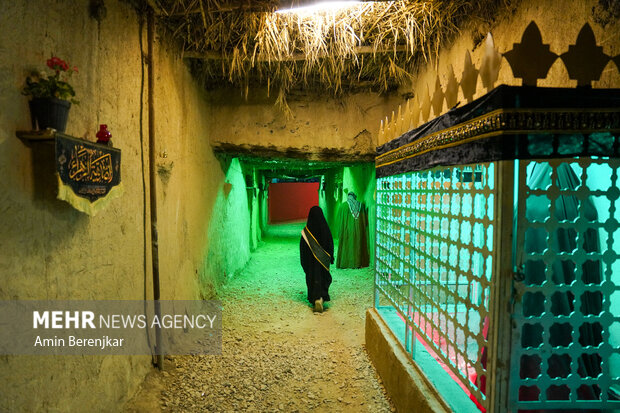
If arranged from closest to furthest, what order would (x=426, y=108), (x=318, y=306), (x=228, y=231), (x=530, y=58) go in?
(x=530, y=58)
(x=426, y=108)
(x=318, y=306)
(x=228, y=231)

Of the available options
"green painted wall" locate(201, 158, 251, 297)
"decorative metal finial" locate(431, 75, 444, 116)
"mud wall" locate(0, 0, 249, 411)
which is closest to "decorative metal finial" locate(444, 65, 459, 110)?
"decorative metal finial" locate(431, 75, 444, 116)

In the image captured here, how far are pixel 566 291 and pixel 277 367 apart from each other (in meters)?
2.47

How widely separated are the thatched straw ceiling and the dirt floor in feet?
10.2

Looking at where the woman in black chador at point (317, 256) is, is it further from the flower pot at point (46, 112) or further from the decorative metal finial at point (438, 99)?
the flower pot at point (46, 112)

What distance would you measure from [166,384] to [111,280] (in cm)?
111

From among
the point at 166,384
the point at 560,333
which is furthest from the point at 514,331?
the point at 166,384

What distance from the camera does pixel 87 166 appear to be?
1882mm

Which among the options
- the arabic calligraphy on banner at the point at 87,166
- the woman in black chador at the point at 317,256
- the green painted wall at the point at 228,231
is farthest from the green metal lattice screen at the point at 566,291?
the green painted wall at the point at 228,231

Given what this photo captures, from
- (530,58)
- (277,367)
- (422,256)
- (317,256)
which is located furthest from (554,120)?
(317,256)

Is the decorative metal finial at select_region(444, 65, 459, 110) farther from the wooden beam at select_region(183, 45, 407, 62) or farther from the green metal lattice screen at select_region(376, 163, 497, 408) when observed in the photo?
the wooden beam at select_region(183, 45, 407, 62)

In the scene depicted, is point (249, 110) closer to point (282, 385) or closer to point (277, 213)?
point (282, 385)

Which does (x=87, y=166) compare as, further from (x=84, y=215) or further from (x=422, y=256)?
(x=422, y=256)

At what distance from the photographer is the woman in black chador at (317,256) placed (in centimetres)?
471

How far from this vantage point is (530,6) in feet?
7.43
